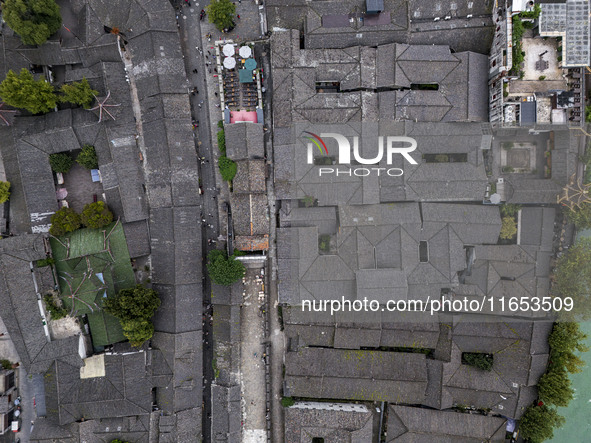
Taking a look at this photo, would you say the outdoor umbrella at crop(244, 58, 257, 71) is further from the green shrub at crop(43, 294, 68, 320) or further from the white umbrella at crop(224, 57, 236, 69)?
the green shrub at crop(43, 294, 68, 320)

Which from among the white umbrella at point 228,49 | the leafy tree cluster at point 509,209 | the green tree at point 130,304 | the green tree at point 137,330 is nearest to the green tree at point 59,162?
the green tree at point 130,304

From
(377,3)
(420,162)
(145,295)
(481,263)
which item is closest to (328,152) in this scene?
(420,162)

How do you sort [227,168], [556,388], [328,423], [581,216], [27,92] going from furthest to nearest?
[328,423] < [227,168] < [556,388] < [581,216] < [27,92]

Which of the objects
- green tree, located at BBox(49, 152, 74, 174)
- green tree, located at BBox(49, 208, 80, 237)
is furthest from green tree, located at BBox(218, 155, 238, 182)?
green tree, located at BBox(49, 152, 74, 174)

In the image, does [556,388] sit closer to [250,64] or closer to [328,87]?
[328,87]

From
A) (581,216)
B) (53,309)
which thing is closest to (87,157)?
(53,309)

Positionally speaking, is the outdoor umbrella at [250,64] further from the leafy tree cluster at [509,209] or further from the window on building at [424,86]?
the leafy tree cluster at [509,209]

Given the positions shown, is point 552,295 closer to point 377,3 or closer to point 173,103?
point 377,3
